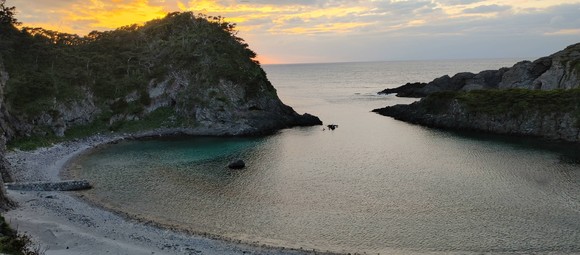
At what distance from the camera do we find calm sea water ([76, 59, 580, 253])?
34.8 metres

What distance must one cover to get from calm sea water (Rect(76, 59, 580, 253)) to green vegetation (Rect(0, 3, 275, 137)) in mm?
17505

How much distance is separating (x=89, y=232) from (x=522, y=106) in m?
80.9

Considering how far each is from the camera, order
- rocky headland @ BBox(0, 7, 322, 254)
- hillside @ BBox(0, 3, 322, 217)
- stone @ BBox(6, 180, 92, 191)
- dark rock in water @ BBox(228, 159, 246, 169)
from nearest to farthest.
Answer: stone @ BBox(6, 180, 92, 191) → dark rock in water @ BBox(228, 159, 246, 169) → rocky headland @ BBox(0, 7, 322, 254) → hillside @ BBox(0, 3, 322, 217)

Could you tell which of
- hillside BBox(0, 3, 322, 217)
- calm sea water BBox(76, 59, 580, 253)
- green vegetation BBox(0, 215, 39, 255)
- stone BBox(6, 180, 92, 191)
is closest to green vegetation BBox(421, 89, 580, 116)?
calm sea water BBox(76, 59, 580, 253)

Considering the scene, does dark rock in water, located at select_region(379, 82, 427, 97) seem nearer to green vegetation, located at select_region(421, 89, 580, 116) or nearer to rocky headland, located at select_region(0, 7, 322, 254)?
green vegetation, located at select_region(421, 89, 580, 116)

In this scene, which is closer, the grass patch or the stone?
the stone

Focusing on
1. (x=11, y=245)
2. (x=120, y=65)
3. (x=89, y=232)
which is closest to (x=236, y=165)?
(x=89, y=232)

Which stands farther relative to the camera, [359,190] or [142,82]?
[142,82]

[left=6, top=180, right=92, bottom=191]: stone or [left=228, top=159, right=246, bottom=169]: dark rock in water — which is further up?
[left=6, top=180, right=92, bottom=191]: stone

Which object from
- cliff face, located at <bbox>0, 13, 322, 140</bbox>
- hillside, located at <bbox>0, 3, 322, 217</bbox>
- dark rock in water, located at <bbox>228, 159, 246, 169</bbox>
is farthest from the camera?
cliff face, located at <bbox>0, 13, 322, 140</bbox>

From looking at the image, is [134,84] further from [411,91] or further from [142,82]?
[411,91]

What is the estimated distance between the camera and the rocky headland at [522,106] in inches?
3091

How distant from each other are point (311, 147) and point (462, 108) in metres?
39.8

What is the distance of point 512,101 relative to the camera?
86438 mm
